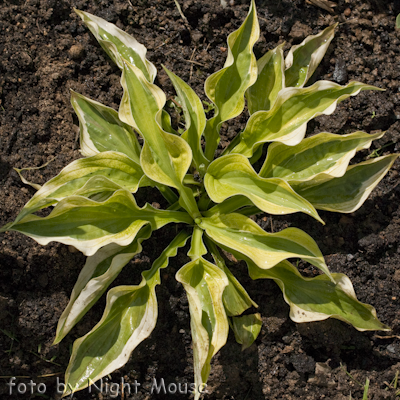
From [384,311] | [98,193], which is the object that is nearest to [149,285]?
[98,193]

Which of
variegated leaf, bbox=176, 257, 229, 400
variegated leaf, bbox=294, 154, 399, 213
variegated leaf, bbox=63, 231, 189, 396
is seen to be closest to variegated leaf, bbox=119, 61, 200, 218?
variegated leaf, bbox=176, 257, 229, 400

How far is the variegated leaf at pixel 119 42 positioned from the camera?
2.01 m

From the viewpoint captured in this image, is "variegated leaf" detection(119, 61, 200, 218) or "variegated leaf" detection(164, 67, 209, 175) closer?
"variegated leaf" detection(119, 61, 200, 218)

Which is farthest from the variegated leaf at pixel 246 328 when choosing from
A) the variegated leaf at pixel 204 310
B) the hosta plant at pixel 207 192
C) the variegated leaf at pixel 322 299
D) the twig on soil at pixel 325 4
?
the twig on soil at pixel 325 4

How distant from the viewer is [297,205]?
1.54 meters

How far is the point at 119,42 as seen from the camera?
6.68ft

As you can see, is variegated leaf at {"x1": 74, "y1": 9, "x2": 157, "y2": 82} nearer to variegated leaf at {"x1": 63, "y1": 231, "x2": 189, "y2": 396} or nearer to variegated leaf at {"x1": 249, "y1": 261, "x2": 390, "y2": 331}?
variegated leaf at {"x1": 63, "y1": 231, "x2": 189, "y2": 396}

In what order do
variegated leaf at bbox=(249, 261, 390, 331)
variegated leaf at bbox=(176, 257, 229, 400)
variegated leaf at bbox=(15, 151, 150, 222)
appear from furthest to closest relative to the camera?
1. variegated leaf at bbox=(249, 261, 390, 331)
2. variegated leaf at bbox=(15, 151, 150, 222)
3. variegated leaf at bbox=(176, 257, 229, 400)

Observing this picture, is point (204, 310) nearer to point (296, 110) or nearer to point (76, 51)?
point (296, 110)

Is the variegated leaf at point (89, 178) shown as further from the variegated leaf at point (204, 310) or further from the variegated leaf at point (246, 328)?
the variegated leaf at point (246, 328)

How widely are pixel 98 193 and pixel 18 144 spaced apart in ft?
2.15

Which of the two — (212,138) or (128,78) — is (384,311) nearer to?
(212,138)

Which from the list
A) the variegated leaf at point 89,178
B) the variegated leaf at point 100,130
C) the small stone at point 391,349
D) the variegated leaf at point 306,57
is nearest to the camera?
the variegated leaf at point 89,178

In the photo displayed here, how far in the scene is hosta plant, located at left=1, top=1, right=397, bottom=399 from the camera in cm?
164
